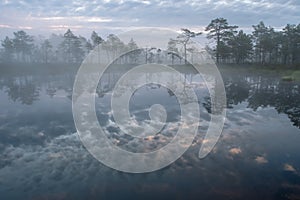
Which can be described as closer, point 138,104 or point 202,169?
point 202,169

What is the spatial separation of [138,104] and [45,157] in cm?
1158

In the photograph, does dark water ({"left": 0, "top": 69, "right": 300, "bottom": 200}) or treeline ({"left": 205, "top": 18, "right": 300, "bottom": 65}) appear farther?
treeline ({"left": 205, "top": 18, "right": 300, "bottom": 65})

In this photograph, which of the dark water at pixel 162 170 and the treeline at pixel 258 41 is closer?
the dark water at pixel 162 170

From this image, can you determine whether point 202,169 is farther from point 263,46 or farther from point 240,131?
point 263,46

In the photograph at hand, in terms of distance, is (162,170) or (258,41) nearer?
(162,170)

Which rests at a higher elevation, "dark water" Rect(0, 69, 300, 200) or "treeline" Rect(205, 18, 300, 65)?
"treeline" Rect(205, 18, 300, 65)

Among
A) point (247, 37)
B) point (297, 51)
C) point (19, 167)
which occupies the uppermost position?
point (247, 37)

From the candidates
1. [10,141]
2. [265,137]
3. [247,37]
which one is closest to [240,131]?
[265,137]

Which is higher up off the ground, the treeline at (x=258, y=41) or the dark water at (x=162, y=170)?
the treeline at (x=258, y=41)

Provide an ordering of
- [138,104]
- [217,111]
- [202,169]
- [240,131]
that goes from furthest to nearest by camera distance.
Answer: [138,104] < [217,111] < [240,131] < [202,169]

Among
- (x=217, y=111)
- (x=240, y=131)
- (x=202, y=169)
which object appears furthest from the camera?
(x=217, y=111)

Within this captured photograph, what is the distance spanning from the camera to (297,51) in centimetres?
5569

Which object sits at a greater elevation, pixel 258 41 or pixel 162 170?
pixel 258 41

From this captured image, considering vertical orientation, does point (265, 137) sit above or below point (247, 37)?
below
